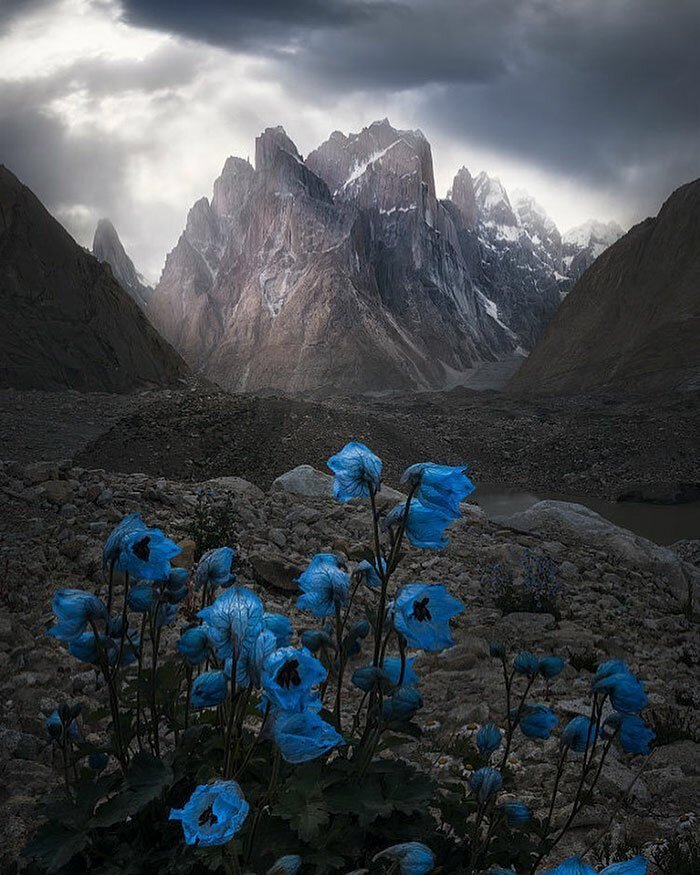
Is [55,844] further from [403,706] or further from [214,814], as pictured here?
[403,706]

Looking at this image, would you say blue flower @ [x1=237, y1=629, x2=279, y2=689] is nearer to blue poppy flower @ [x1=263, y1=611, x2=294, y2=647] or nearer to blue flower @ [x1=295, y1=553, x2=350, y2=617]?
blue poppy flower @ [x1=263, y1=611, x2=294, y2=647]

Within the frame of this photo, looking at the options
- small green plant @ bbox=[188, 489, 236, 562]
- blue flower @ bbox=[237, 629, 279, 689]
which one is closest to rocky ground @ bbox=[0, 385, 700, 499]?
small green plant @ bbox=[188, 489, 236, 562]

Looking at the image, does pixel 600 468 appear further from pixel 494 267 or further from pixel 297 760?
pixel 494 267

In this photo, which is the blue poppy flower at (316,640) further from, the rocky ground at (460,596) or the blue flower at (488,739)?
the rocky ground at (460,596)

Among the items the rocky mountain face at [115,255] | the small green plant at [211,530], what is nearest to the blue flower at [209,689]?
the small green plant at [211,530]

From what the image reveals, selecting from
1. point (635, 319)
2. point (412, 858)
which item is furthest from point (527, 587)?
point (635, 319)

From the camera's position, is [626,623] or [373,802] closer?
[373,802]

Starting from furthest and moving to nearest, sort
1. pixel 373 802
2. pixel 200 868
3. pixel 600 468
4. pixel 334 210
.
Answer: pixel 334 210
pixel 600 468
pixel 200 868
pixel 373 802

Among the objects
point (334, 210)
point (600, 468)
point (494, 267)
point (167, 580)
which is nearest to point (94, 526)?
point (167, 580)
